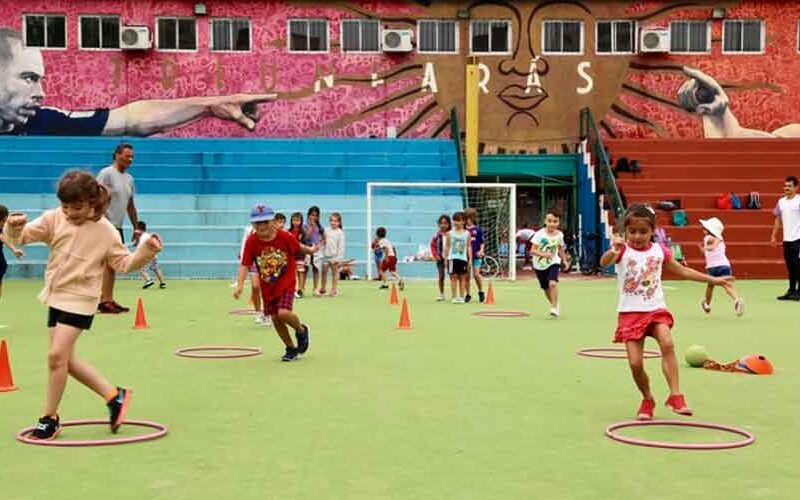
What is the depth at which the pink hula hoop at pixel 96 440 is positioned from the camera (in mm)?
6242

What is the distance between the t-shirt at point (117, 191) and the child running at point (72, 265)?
8988mm

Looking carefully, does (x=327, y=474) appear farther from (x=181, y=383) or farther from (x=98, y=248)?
(x=181, y=383)

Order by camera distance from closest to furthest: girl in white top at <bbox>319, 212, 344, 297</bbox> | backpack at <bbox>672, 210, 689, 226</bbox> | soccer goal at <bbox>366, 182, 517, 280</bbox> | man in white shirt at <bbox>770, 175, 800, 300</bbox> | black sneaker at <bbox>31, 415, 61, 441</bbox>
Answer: black sneaker at <bbox>31, 415, 61, 441</bbox> → man in white shirt at <bbox>770, 175, 800, 300</bbox> → girl in white top at <bbox>319, 212, 344, 297</bbox> → soccer goal at <bbox>366, 182, 517, 280</bbox> → backpack at <bbox>672, 210, 689, 226</bbox>

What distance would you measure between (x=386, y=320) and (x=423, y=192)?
46.1 feet

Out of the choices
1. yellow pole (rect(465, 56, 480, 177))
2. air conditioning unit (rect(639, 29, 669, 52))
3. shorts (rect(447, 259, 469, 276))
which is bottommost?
shorts (rect(447, 259, 469, 276))

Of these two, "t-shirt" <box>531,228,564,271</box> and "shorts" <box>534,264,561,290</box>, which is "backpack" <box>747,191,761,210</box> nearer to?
"t-shirt" <box>531,228,564,271</box>

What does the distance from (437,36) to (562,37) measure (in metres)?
3.63

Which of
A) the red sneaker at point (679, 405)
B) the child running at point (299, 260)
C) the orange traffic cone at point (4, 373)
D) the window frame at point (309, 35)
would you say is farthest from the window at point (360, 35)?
the red sneaker at point (679, 405)

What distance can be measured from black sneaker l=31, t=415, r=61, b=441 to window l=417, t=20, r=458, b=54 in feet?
91.4

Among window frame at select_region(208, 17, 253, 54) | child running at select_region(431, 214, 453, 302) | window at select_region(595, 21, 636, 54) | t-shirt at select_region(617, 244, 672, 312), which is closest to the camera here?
t-shirt at select_region(617, 244, 672, 312)

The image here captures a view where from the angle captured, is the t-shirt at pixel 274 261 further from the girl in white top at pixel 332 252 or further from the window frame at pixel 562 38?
the window frame at pixel 562 38

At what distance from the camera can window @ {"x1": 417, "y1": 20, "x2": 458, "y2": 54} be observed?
33.4 metres

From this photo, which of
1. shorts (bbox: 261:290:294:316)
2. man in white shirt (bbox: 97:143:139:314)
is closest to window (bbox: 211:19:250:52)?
man in white shirt (bbox: 97:143:139:314)

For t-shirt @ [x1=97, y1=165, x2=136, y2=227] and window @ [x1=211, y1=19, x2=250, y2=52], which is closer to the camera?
t-shirt @ [x1=97, y1=165, x2=136, y2=227]
